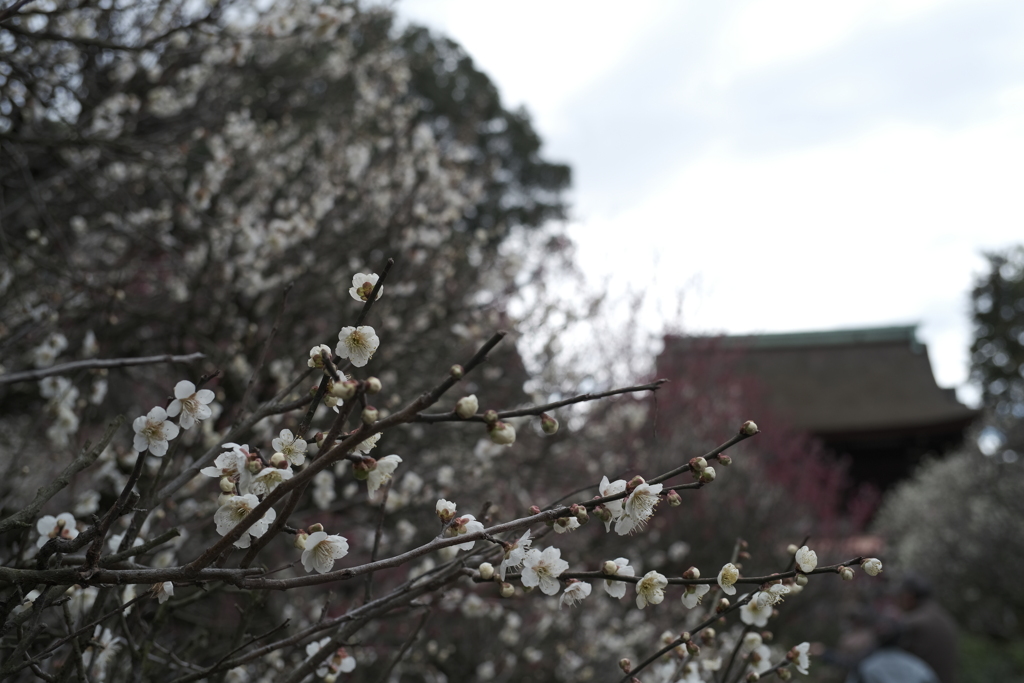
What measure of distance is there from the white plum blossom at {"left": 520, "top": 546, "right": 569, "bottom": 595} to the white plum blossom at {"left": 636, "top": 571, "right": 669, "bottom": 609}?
0.44ft

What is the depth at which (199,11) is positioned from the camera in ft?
14.3

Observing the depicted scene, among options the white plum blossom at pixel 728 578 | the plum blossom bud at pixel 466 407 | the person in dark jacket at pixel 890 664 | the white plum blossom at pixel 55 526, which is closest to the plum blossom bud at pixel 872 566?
the white plum blossom at pixel 728 578

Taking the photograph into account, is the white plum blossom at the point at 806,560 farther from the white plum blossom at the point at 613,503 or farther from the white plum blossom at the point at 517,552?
the white plum blossom at the point at 517,552

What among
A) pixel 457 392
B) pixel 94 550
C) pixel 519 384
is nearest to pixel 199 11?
pixel 457 392

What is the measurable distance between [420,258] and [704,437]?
5073 mm

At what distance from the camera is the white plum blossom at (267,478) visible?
41.2 inches

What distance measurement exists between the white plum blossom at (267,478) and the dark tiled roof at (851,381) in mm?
13091

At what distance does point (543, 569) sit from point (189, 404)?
66 centimetres

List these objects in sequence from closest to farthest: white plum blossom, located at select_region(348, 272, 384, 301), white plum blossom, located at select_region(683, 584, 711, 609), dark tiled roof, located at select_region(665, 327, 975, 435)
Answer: white plum blossom, located at select_region(348, 272, 384, 301)
white plum blossom, located at select_region(683, 584, 711, 609)
dark tiled roof, located at select_region(665, 327, 975, 435)

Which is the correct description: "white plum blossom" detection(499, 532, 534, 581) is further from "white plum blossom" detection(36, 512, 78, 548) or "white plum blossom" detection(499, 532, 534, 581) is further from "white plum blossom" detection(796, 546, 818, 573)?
"white plum blossom" detection(36, 512, 78, 548)

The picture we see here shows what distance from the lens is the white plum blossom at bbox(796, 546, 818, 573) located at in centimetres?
131

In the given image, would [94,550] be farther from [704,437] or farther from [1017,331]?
[1017,331]

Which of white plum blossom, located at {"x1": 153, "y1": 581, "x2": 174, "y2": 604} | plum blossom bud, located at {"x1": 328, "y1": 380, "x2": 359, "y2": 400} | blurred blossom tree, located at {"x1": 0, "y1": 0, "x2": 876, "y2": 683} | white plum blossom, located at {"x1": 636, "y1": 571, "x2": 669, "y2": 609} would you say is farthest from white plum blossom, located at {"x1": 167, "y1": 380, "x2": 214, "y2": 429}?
white plum blossom, located at {"x1": 636, "y1": 571, "x2": 669, "y2": 609}

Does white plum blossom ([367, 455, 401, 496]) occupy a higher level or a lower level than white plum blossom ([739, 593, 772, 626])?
higher
